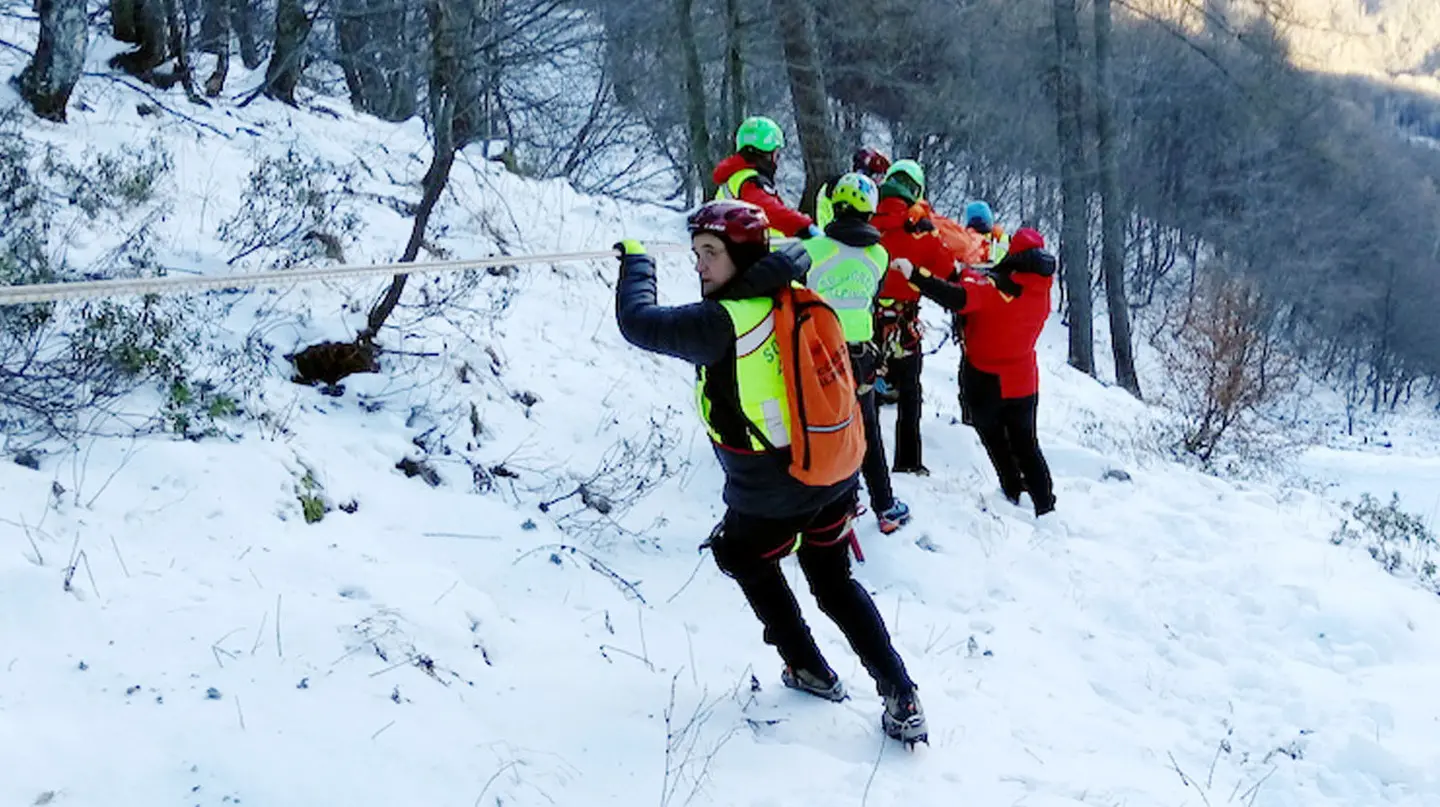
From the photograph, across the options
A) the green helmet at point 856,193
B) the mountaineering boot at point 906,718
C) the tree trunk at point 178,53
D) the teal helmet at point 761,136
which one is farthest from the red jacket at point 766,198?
the tree trunk at point 178,53

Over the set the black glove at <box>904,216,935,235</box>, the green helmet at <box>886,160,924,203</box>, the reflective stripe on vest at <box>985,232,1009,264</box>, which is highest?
the green helmet at <box>886,160,924,203</box>

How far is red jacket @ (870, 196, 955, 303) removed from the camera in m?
6.75

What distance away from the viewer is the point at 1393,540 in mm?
7883

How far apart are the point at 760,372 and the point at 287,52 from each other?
8.07 m

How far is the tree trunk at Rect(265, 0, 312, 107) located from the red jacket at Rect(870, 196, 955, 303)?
5825mm

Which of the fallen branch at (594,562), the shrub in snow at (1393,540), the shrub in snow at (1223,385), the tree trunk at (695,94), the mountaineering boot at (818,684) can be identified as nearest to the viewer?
the mountaineering boot at (818,684)

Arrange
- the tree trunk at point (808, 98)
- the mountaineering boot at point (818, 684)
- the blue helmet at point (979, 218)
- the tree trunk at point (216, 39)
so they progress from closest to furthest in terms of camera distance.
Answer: the mountaineering boot at point (818, 684), the blue helmet at point (979, 218), the tree trunk at point (216, 39), the tree trunk at point (808, 98)

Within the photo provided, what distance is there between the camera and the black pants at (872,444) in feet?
19.4

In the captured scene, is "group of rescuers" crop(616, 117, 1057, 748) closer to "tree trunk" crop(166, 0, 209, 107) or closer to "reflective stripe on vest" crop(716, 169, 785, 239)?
"reflective stripe on vest" crop(716, 169, 785, 239)

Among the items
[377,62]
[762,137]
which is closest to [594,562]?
[762,137]

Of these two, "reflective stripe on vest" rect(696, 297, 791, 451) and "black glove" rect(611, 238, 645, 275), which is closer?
"reflective stripe on vest" rect(696, 297, 791, 451)

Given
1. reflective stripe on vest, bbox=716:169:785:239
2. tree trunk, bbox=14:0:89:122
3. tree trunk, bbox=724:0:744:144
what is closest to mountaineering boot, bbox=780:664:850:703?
reflective stripe on vest, bbox=716:169:785:239

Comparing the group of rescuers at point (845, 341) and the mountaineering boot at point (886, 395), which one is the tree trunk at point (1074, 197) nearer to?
the group of rescuers at point (845, 341)

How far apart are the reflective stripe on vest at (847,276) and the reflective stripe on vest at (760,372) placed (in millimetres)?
2006
